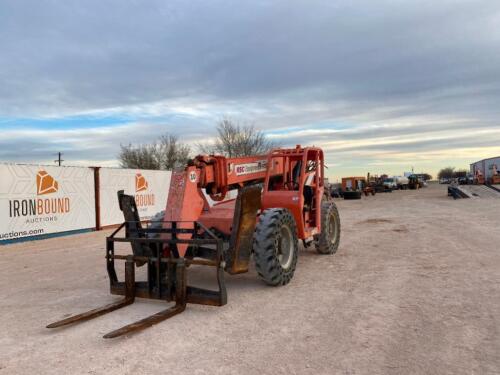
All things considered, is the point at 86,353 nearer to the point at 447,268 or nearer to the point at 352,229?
the point at 447,268

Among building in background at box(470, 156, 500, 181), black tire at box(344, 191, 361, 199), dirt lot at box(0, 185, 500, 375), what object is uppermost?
building in background at box(470, 156, 500, 181)

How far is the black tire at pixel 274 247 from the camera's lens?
6668 millimetres

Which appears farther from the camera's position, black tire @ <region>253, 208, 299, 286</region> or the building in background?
the building in background

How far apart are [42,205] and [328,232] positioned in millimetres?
10018

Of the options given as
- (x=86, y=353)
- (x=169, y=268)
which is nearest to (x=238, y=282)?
(x=169, y=268)

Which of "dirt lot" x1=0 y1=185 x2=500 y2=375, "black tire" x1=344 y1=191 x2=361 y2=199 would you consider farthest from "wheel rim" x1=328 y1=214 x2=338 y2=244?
"black tire" x1=344 y1=191 x2=361 y2=199

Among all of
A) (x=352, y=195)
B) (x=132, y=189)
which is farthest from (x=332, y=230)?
(x=352, y=195)

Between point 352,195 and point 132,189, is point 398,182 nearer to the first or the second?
point 352,195

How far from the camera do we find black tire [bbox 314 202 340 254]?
32.0 ft

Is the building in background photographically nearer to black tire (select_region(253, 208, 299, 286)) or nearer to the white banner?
the white banner

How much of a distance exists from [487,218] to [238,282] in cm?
1408

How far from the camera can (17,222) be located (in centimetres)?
1394

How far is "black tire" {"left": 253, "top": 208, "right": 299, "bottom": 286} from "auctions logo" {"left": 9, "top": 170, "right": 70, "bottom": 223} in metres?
10.2

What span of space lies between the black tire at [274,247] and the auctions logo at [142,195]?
13.3m
